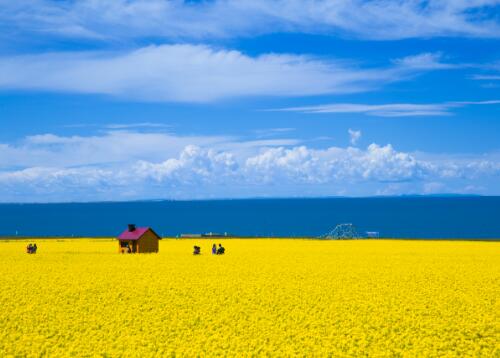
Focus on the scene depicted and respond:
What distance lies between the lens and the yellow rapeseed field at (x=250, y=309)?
20.7 meters

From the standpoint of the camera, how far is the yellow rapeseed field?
20.7 metres

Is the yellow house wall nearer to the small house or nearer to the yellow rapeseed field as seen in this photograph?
the small house

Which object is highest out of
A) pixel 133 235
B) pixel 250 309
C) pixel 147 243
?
pixel 133 235

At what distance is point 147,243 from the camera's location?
60844 mm

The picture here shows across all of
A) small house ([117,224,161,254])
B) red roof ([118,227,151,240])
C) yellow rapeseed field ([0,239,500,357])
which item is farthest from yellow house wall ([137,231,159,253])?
yellow rapeseed field ([0,239,500,357])

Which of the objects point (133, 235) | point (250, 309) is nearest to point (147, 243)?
point (133, 235)

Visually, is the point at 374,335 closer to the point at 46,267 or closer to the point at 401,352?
the point at 401,352

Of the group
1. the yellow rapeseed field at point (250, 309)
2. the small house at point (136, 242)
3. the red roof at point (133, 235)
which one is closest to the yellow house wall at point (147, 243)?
the small house at point (136, 242)

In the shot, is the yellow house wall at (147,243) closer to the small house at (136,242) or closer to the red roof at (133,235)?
the small house at (136,242)

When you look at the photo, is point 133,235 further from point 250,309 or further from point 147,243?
point 250,309

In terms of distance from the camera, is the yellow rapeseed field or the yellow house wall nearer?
the yellow rapeseed field

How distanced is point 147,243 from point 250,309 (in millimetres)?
35175

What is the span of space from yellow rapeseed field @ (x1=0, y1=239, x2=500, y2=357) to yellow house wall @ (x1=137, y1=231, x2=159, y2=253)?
476 inches

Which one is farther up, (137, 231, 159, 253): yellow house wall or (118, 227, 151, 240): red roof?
(118, 227, 151, 240): red roof
